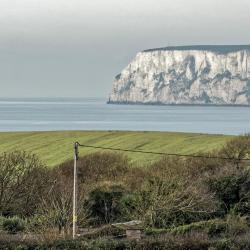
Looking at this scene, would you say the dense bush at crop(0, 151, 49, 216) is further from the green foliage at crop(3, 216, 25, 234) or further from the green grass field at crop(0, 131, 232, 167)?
the green grass field at crop(0, 131, 232, 167)

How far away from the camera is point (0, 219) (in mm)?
40625

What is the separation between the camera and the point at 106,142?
341 ft

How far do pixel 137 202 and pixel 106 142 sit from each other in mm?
60080

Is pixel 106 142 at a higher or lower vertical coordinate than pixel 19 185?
lower

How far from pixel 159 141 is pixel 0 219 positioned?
6193cm

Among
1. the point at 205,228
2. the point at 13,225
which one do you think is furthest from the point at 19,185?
the point at 205,228

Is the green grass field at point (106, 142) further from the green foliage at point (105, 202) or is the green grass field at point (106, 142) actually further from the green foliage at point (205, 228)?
the green foliage at point (205, 228)

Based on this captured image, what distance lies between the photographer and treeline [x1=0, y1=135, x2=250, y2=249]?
125 ft

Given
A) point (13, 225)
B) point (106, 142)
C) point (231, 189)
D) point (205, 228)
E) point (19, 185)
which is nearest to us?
point (205, 228)

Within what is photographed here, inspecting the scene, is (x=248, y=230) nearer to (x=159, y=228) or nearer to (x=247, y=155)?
(x=159, y=228)

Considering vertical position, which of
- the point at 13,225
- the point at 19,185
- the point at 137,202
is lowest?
the point at 13,225

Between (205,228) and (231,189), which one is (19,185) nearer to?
(231,189)

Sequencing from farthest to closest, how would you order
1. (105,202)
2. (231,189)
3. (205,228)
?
(105,202), (231,189), (205,228)

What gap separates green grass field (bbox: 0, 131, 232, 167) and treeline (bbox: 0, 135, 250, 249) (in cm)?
3078
